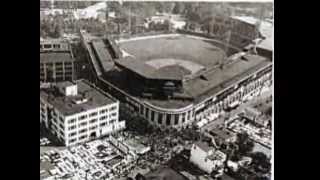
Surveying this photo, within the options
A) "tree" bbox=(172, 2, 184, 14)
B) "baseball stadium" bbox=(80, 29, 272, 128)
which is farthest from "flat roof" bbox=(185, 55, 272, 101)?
"tree" bbox=(172, 2, 184, 14)

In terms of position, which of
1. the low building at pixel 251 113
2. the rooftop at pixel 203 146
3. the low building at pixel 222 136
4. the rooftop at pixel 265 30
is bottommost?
the rooftop at pixel 203 146

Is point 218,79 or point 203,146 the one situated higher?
point 218,79

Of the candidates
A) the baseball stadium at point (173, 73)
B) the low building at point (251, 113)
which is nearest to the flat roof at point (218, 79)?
the baseball stadium at point (173, 73)

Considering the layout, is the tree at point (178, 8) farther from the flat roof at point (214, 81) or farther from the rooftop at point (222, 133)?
the rooftop at point (222, 133)

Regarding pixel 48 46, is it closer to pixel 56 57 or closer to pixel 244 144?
pixel 56 57

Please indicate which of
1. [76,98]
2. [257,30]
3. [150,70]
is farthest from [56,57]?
[257,30]

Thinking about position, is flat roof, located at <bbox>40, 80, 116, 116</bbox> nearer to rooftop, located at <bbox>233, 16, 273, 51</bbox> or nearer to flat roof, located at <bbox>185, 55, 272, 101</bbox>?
flat roof, located at <bbox>185, 55, 272, 101</bbox>

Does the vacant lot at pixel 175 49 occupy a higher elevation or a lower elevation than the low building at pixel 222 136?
higher
